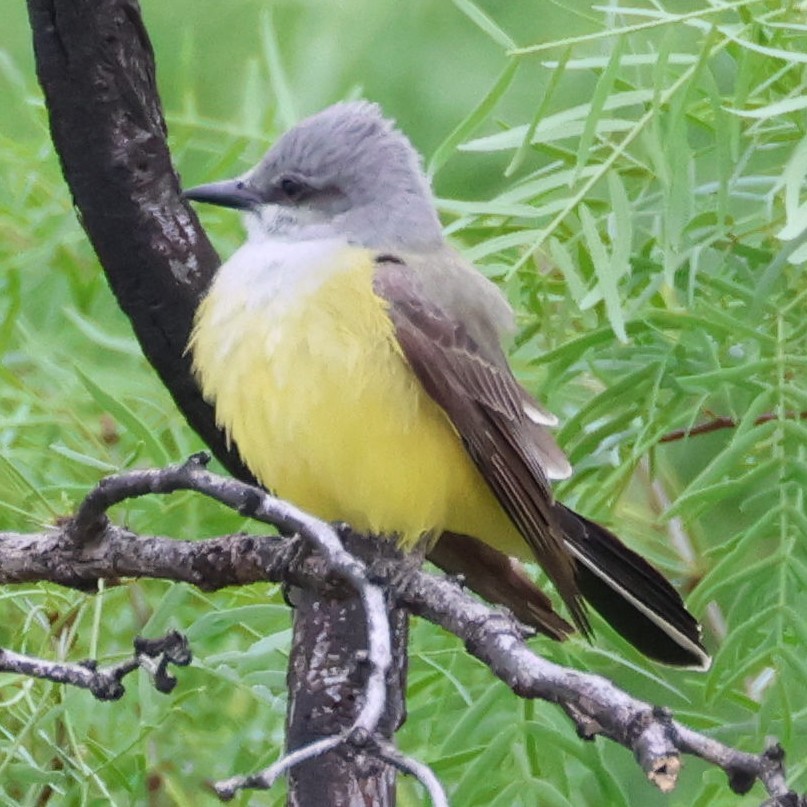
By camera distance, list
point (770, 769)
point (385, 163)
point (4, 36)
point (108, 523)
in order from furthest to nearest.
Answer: point (4, 36), point (385, 163), point (108, 523), point (770, 769)

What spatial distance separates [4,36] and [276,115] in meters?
1.88

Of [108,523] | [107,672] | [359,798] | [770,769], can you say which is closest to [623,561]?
[359,798]

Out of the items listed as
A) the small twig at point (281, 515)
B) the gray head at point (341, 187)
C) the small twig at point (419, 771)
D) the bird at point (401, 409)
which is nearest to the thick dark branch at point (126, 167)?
the bird at point (401, 409)

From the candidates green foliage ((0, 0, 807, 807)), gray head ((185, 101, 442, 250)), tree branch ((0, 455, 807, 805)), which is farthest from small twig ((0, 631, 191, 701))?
gray head ((185, 101, 442, 250))

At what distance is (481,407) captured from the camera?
2.07 metres

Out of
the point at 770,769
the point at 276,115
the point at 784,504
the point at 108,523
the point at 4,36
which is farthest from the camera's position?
the point at 4,36

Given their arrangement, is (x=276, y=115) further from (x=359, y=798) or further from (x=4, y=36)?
(x=4, y=36)

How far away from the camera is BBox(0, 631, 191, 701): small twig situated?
1.45 m

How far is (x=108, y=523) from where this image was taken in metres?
1.73

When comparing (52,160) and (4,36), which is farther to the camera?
(4,36)

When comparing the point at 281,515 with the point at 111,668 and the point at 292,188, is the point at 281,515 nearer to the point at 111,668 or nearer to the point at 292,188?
the point at 111,668

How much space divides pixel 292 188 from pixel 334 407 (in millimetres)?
456

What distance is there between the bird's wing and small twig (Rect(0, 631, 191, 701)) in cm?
60

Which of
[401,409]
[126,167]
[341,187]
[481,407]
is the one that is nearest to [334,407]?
[401,409]
